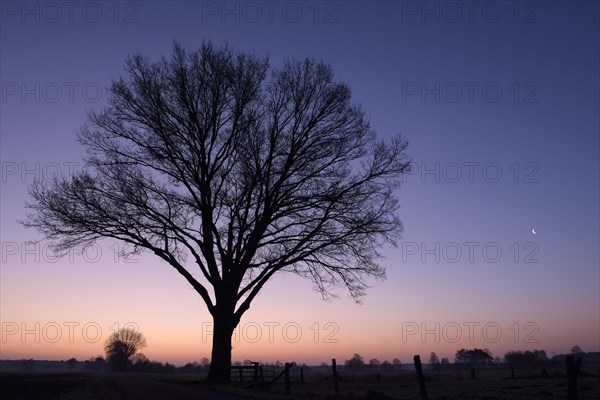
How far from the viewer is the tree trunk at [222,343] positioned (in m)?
29.9

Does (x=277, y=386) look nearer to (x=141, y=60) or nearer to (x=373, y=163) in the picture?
(x=373, y=163)

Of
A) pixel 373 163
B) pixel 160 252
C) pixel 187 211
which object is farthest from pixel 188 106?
pixel 373 163

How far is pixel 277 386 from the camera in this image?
27.5 metres

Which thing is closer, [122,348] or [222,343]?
[222,343]

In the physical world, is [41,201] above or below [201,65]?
below

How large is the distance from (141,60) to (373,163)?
12.9 metres

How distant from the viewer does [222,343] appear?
30.1 meters

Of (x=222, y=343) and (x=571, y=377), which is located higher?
(x=571, y=377)

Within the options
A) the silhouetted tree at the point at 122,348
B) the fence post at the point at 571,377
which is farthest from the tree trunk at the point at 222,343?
the silhouetted tree at the point at 122,348

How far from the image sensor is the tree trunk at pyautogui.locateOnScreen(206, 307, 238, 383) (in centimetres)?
2989

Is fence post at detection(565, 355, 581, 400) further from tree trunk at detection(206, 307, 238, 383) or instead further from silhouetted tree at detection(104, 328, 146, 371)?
silhouetted tree at detection(104, 328, 146, 371)

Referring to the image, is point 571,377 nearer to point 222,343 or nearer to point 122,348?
point 222,343

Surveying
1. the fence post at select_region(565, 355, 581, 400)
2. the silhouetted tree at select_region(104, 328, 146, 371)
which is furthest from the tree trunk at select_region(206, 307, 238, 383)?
the silhouetted tree at select_region(104, 328, 146, 371)

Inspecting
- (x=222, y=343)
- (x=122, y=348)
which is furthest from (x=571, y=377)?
(x=122, y=348)
